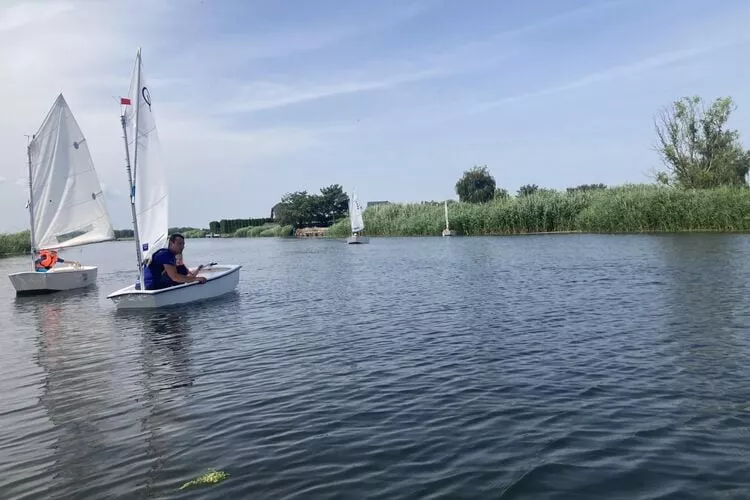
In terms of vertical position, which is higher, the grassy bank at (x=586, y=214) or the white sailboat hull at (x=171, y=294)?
the grassy bank at (x=586, y=214)

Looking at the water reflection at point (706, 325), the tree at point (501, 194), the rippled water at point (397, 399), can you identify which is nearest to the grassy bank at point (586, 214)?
the tree at point (501, 194)

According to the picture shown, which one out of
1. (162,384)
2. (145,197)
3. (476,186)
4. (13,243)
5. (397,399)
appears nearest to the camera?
(397,399)

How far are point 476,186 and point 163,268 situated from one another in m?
93.6

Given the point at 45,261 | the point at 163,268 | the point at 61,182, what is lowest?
the point at 163,268

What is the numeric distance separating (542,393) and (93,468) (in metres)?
5.21

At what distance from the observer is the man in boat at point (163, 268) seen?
17281mm

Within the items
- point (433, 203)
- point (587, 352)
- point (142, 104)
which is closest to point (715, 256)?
point (587, 352)

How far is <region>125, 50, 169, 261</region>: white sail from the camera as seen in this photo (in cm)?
1764

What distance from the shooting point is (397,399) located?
7.87 metres

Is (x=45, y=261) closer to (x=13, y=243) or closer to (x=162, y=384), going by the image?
(x=162, y=384)

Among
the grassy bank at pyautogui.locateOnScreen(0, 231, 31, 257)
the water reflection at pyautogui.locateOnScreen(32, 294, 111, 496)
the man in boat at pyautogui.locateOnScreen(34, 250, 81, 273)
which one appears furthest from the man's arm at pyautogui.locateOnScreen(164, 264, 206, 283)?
the grassy bank at pyautogui.locateOnScreen(0, 231, 31, 257)

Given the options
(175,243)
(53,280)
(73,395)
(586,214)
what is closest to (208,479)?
(73,395)

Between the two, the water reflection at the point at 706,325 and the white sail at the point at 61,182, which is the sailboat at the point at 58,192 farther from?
the water reflection at the point at 706,325

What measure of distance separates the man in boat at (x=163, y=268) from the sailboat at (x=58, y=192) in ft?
29.6
